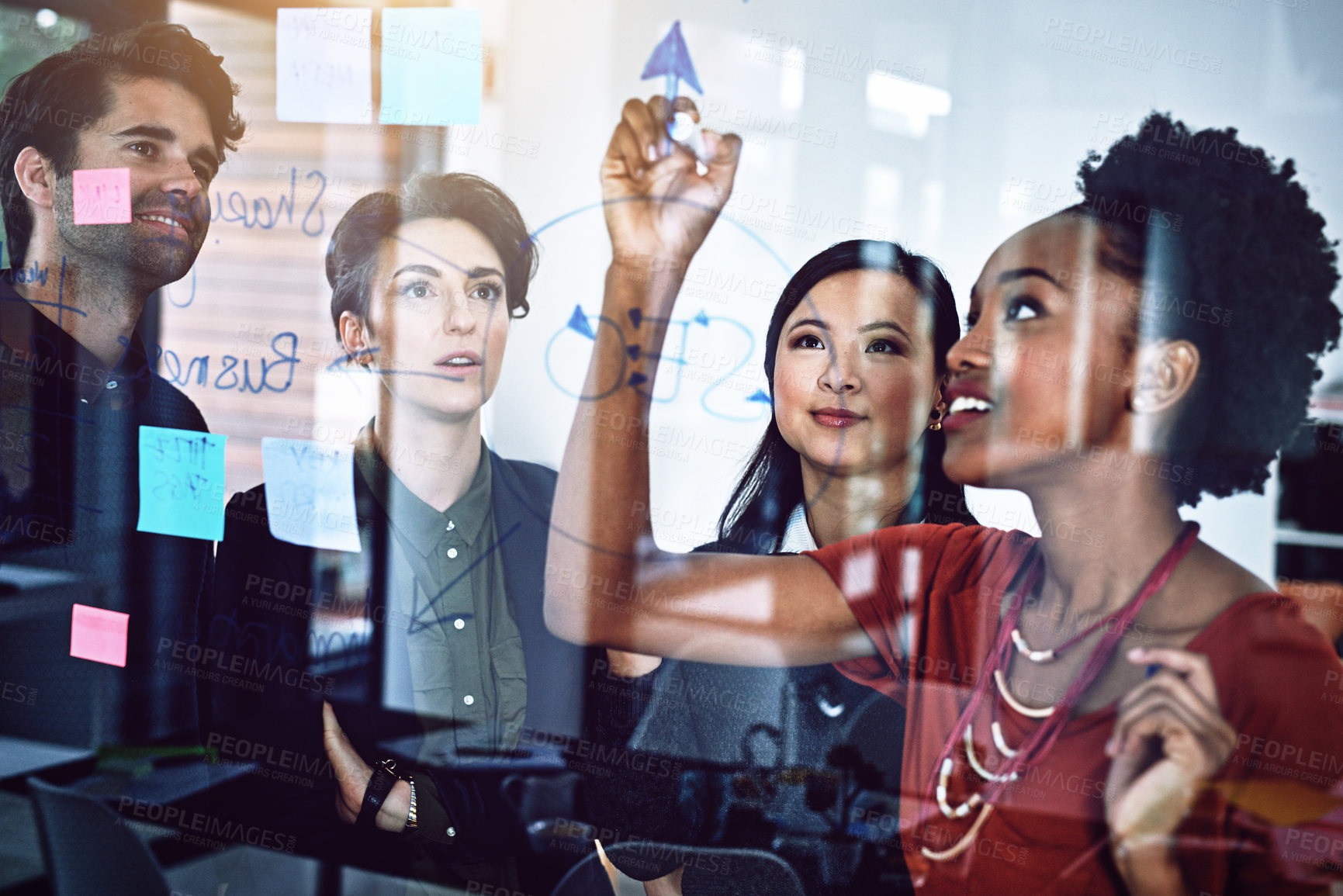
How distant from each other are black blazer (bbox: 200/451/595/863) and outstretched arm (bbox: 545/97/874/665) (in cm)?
8

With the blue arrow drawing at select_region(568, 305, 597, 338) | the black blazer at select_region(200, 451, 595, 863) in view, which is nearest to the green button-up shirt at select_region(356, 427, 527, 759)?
the black blazer at select_region(200, 451, 595, 863)

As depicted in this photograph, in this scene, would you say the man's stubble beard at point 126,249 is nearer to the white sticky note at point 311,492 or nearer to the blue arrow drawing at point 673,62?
the white sticky note at point 311,492

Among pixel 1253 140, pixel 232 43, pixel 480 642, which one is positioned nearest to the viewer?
pixel 1253 140

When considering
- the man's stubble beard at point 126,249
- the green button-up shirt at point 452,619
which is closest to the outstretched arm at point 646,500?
the green button-up shirt at point 452,619

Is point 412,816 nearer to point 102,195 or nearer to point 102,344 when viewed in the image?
point 102,344

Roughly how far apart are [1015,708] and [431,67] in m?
1.32

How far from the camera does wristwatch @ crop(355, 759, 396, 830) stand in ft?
5.21

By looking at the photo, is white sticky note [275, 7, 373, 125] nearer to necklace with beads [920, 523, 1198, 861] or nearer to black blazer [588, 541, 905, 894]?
black blazer [588, 541, 905, 894]

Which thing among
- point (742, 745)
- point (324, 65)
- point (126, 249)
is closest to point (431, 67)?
point (324, 65)

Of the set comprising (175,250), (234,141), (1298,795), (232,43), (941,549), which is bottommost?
(1298,795)

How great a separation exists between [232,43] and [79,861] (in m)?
1.48

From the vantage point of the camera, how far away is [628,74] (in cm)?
142

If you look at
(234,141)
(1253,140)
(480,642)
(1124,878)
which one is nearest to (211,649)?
(480,642)

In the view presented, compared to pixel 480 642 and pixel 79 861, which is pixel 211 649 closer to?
pixel 79 861
